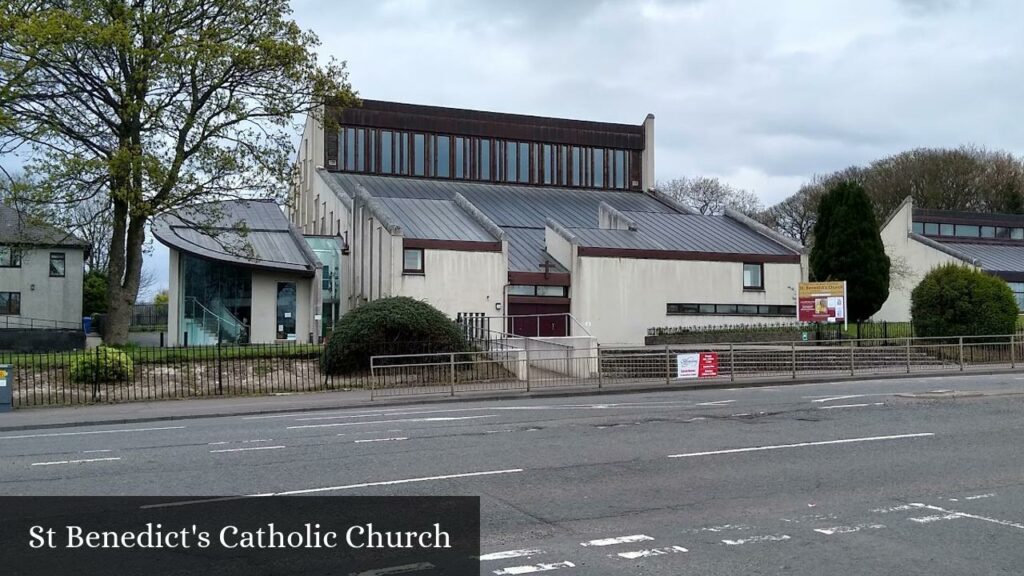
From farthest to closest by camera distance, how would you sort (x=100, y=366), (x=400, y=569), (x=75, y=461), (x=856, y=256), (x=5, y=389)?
(x=856, y=256), (x=100, y=366), (x=5, y=389), (x=75, y=461), (x=400, y=569)

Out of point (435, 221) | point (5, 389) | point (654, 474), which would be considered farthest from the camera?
point (435, 221)

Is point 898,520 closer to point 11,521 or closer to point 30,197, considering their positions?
point 11,521

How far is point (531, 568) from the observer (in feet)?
21.7

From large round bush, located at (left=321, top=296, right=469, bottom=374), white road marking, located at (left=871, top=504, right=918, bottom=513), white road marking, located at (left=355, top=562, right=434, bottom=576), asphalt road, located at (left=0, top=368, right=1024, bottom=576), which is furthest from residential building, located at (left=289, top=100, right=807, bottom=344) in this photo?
white road marking, located at (left=355, top=562, right=434, bottom=576)

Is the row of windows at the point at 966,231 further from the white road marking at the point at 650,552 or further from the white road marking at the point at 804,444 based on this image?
A: the white road marking at the point at 650,552

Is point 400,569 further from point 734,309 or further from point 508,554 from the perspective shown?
point 734,309

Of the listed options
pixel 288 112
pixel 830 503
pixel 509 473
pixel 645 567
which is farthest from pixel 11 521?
pixel 288 112

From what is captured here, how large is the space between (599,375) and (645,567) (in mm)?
17930

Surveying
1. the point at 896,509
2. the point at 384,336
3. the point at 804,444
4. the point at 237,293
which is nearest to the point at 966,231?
the point at 384,336

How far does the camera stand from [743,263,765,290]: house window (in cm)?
3912

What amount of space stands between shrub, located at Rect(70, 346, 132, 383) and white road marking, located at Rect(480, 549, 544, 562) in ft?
65.2

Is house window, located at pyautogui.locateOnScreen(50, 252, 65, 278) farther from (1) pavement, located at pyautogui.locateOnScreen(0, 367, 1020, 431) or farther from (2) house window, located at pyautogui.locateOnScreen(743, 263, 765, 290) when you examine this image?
(2) house window, located at pyautogui.locateOnScreen(743, 263, 765, 290)

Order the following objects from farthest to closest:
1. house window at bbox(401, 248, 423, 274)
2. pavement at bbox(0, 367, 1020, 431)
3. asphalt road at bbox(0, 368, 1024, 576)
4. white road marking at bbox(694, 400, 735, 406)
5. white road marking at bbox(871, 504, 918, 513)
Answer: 1. house window at bbox(401, 248, 423, 274)
2. white road marking at bbox(694, 400, 735, 406)
3. pavement at bbox(0, 367, 1020, 431)
4. white road marking at bbox(871, 504, 918, 513)
5. asphalt road at bbox(0, 368, 1024, 576)

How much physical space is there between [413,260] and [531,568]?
95.3ft
